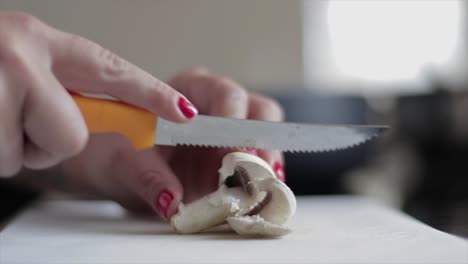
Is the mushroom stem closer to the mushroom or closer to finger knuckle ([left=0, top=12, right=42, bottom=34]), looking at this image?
the mushroom

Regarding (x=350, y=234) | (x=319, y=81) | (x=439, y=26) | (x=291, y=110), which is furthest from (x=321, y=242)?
Result: (x=439, y=26)

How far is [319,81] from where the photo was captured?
7.23ft

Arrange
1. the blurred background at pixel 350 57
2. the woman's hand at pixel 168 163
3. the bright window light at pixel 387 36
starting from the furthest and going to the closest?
the bright window light at pixel 387 36 → the blurred background at pixel 350 57 → the woman's hand at pixel 168 163

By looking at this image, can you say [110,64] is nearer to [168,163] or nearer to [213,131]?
[213,131]

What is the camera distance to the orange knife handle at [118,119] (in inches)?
22.8

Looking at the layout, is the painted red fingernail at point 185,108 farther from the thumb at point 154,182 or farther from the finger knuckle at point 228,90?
the finger knuckle at point 228,90

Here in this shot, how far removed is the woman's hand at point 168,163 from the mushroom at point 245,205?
4cm

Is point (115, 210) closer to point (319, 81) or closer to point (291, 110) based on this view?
point (291, 110)

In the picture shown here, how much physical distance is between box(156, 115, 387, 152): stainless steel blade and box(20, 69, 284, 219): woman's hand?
0.12 feet

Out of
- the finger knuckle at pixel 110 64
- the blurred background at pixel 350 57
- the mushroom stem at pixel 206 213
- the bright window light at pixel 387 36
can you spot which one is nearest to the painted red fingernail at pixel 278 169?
the mushroom stem at pixel 206 213

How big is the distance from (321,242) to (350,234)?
2.3 inches

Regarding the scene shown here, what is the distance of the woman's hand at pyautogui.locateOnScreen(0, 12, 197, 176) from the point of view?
50cm

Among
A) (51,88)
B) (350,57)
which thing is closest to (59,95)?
(51,88)

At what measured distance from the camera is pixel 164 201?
2.25 ft
